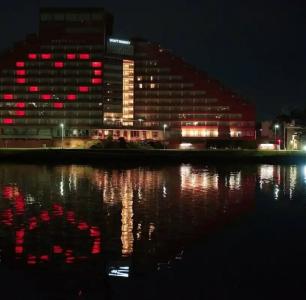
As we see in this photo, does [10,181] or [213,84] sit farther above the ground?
[213,84]

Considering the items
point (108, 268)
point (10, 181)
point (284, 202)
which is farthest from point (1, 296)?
point (10, 181)

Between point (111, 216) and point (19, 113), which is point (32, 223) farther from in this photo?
point (19, 113)

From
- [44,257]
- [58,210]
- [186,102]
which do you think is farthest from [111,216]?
[186,102]

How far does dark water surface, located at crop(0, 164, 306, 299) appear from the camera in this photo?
1761 cm

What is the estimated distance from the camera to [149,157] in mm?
89812

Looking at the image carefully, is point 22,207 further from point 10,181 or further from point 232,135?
point 232,135

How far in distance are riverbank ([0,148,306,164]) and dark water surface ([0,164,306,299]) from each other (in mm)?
45380

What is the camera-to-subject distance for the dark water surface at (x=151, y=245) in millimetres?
17609

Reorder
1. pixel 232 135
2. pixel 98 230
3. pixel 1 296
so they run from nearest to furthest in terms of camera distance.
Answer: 1. pixel 1 296
2. pixel 98 230
3. pixel 232 135

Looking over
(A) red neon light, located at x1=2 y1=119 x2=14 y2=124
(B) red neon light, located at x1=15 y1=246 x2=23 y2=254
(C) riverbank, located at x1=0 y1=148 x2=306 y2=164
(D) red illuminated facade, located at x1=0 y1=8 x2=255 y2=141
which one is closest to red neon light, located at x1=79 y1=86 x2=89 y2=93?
(D) red illuminated facade, located at x1=0 y1=8 x2=255 y2=141

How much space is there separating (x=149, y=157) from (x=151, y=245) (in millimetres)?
66898

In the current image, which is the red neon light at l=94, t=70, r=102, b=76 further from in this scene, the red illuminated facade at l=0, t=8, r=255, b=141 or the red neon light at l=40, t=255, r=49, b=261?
the red neon light at l=40, t=255, r=49, b=261

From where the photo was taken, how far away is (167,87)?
163375 mm

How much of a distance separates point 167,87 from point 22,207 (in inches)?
5168
